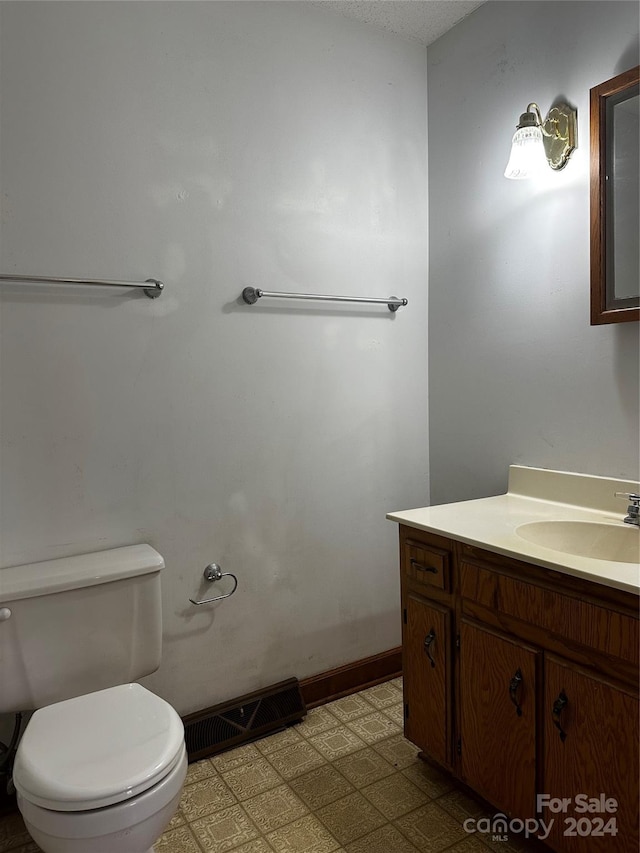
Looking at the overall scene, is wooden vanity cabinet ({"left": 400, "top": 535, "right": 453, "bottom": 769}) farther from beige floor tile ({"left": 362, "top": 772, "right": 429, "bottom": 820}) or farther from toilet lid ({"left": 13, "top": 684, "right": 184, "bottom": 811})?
toilet lid ({"left": 13, "top": 684, "right": 184, "bottom": 811})

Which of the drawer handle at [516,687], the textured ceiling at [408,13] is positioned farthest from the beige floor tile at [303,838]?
the textured ceiling at [408,13]

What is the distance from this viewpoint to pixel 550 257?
1.93 m

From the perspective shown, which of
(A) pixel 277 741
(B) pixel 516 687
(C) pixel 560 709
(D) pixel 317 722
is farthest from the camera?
(D) pixel 317 722

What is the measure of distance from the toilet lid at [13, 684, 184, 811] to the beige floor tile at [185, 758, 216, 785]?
1.61 feet

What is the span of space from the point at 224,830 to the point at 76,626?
69cm

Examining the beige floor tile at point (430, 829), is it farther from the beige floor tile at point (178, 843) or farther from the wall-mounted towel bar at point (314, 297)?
the wall-mounted towel bar at point (314, 297)

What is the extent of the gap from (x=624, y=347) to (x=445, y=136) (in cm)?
115

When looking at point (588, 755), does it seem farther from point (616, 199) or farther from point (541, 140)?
point (541, 140)

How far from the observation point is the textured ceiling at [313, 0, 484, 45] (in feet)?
6.97

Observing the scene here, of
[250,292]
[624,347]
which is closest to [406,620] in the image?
[624,347]

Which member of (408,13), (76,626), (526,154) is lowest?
(76,626)

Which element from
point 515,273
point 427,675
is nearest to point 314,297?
point 515,273

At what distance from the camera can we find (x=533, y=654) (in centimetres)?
143

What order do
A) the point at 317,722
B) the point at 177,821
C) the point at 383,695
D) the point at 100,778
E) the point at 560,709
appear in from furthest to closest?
the point at 383,695 → the point at 317,722 → the point at 177,821 → the point at 560,709 → the point at 100,778
